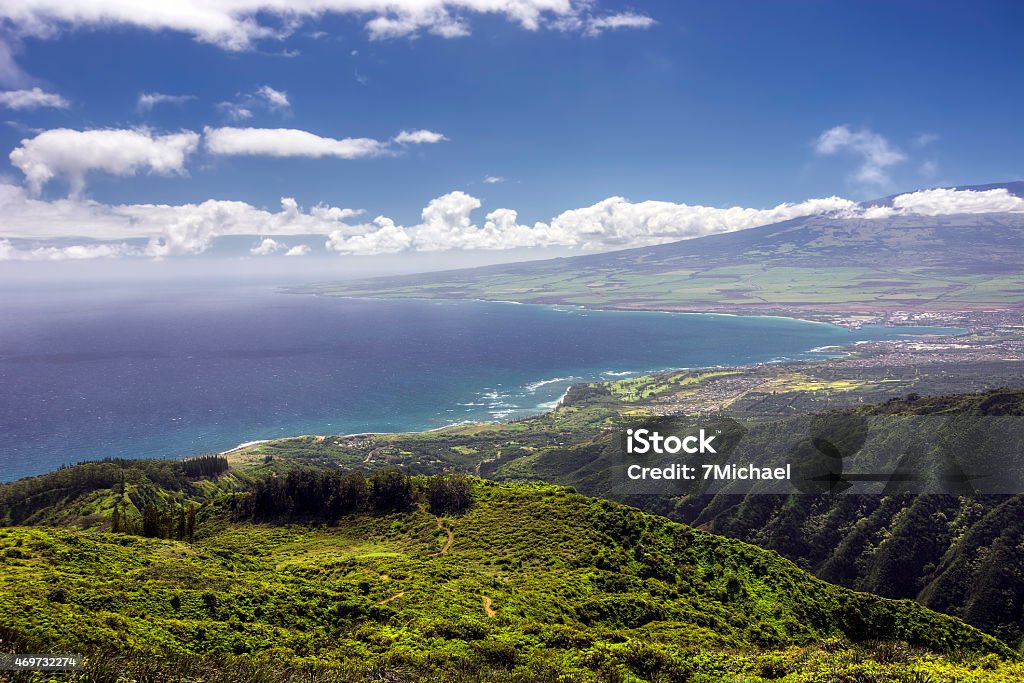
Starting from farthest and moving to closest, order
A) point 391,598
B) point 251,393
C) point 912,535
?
point 251,393, point 912,535, point 391,598

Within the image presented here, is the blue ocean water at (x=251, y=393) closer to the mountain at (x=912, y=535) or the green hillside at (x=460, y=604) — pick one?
the mountain at (x=912, y=535)

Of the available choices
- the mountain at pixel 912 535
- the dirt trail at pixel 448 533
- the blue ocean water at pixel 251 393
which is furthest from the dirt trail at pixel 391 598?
the blue ocean water at pixel 251 393

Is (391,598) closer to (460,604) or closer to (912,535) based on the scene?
(460,604)

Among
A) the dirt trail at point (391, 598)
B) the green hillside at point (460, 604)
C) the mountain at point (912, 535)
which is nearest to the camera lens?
the green hillside at point (460, 604)

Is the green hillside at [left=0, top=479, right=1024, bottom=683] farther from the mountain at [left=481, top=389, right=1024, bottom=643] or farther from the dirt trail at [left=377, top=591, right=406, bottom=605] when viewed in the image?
the mountain at [left=481, top=389, right=1024, bottom=643]

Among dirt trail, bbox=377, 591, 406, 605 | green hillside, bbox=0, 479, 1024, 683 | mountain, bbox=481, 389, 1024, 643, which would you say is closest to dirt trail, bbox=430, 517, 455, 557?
green hillside, bbox=0, 479, 1024, 683

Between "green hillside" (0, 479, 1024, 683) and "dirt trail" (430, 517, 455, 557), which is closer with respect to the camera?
"green hillside" (0, 479, 1024, 683)

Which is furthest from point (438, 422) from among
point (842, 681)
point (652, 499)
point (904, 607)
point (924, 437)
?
point (842, 681)

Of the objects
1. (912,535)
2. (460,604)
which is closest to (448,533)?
(460,604)

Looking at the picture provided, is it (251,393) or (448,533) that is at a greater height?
(448,533)
